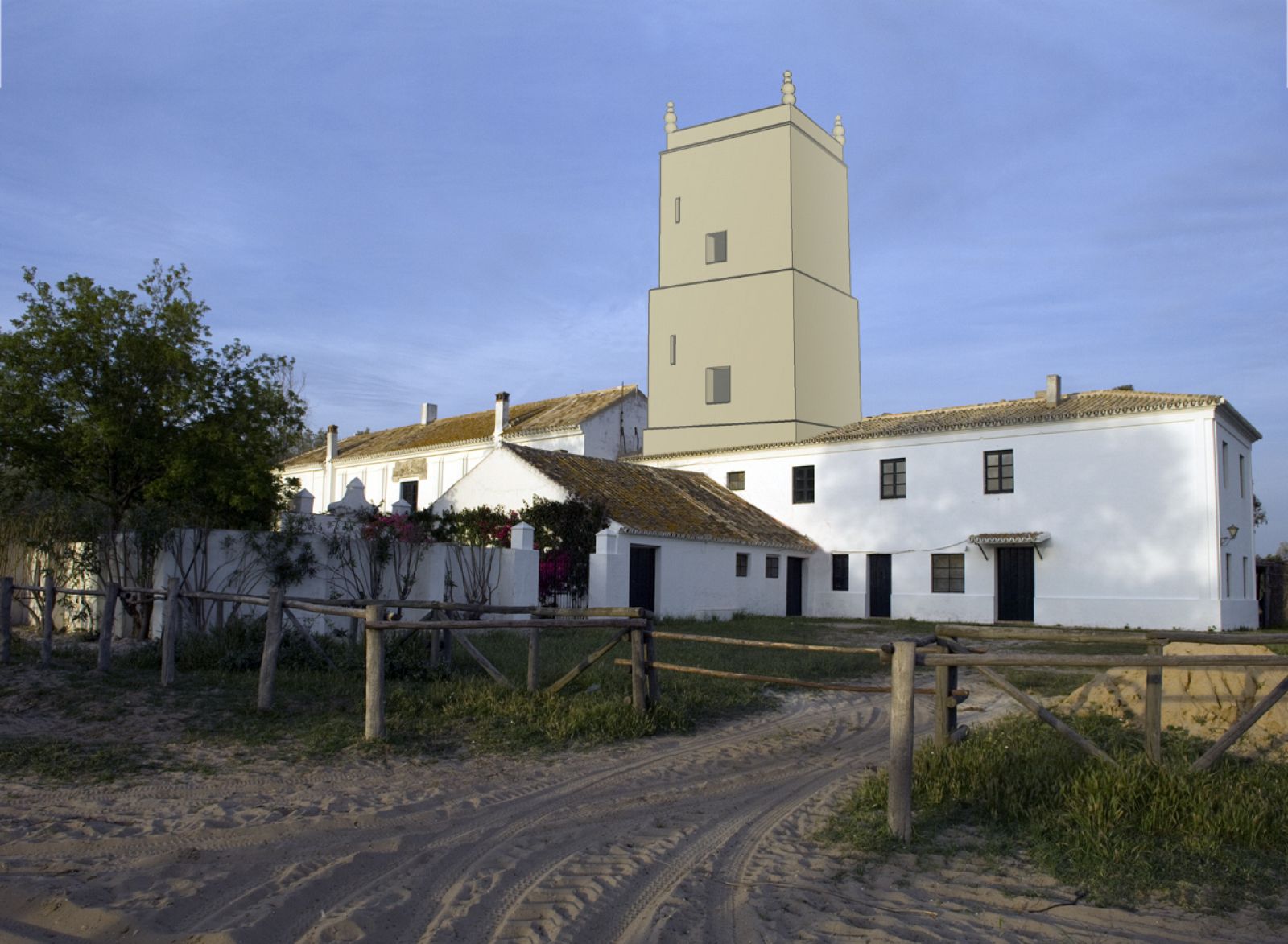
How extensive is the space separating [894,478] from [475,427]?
18.7 metres

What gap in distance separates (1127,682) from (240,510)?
1327 cm

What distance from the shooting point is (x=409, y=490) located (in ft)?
136

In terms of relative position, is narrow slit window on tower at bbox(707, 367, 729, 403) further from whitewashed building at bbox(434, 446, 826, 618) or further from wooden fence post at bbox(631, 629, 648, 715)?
wooden fence post at bbox(631, 629, 648, 715)

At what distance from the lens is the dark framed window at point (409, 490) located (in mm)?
41312

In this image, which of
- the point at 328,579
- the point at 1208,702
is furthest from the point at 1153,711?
the point at 328,579

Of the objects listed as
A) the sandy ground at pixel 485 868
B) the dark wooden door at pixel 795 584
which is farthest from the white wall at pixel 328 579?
the dark wooden door at pixel 795 584

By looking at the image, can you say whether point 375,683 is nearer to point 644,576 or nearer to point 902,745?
point 902,745

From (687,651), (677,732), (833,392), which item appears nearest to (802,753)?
(677,732)

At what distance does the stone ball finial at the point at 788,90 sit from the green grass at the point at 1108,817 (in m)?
31.0

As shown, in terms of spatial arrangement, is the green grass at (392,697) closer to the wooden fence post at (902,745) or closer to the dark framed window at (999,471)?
the wooden fence post at (902,745)

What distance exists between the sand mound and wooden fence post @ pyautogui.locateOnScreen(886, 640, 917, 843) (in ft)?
10.7

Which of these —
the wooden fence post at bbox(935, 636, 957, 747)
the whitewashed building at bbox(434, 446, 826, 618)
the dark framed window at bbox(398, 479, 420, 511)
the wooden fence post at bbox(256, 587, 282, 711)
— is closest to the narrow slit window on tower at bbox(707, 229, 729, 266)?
the whitewashed building at bbox(434, 446, 826, 618)

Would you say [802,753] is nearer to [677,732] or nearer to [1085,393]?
[677,732]

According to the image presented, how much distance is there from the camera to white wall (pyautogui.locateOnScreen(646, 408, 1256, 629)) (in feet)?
77.5
